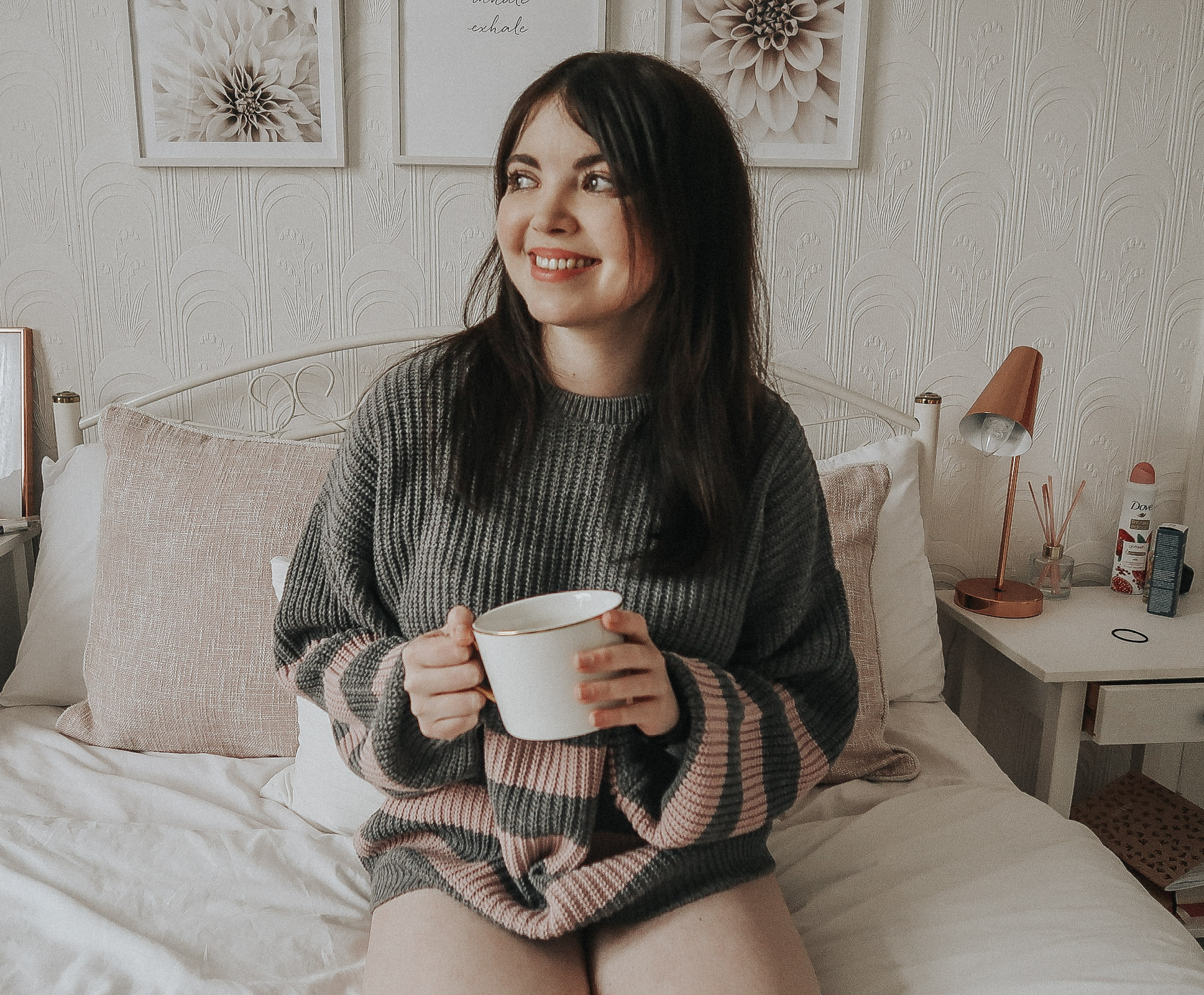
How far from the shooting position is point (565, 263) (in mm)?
910

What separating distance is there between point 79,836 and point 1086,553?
1.87m

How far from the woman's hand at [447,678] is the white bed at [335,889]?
1.18 feet

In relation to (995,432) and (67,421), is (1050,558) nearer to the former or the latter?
(995,432)

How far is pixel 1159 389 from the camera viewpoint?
1857mm

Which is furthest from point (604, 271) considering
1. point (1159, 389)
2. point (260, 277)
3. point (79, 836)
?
point (1159, 389)

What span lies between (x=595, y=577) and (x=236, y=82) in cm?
126

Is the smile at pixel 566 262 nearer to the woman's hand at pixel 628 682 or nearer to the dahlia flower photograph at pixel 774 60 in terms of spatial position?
the woman's hand at pixel 628 682

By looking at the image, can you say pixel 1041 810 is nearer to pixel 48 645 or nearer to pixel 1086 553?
pixel 1086 553

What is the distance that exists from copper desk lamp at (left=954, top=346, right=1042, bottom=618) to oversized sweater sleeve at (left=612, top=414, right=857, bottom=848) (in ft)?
2.15

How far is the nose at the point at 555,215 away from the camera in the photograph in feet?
2.96

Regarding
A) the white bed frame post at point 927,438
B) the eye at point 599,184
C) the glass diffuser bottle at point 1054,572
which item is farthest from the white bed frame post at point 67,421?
the glass diffuser bottle at point 1054,572

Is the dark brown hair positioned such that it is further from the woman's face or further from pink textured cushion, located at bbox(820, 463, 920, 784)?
pink textured cushion, located at bbox(820, 463, 920, 784)

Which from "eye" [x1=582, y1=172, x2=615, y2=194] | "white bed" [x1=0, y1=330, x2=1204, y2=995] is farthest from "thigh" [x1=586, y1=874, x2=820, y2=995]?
"eye" [x1=582, y1=172, x2=615, y2=194]

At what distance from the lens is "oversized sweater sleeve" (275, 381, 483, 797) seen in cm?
92
